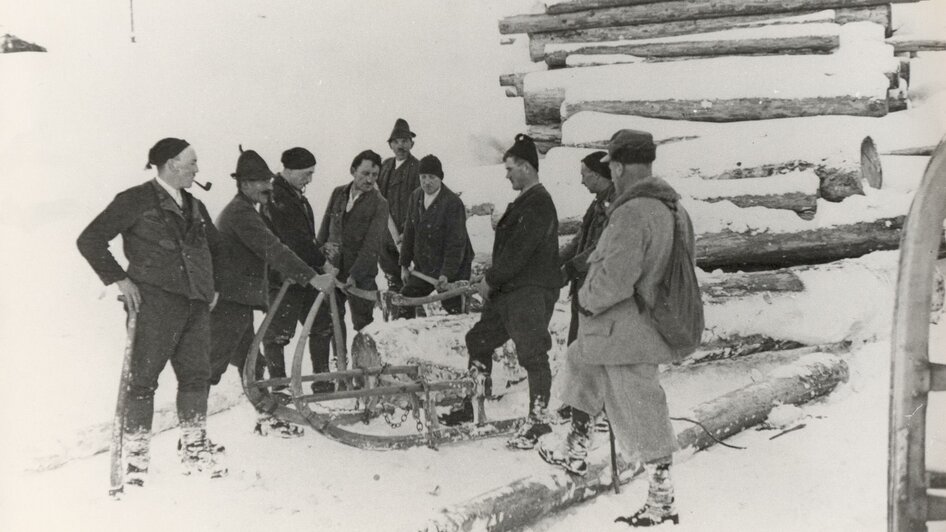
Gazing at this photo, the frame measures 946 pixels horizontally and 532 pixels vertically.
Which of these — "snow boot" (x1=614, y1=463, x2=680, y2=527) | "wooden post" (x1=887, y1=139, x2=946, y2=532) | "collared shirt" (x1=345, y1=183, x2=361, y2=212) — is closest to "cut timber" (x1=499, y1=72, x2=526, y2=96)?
"collared shirt" (x1=345, y1=183, x2=361, y2=212)

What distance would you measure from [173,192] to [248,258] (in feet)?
1.70

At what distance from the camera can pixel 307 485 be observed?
4.25 meters

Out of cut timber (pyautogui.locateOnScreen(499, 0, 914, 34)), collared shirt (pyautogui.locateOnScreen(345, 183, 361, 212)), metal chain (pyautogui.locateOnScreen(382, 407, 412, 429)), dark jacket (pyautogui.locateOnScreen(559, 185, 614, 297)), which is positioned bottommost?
metal chain (pyautogui.locateOnScreen(382, 407, 412, 429))

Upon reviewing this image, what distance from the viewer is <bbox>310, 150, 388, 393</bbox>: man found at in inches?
189

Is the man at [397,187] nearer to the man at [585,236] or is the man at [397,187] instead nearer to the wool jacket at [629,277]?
the man at [585,236]

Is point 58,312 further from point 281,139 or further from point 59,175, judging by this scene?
point 281,139

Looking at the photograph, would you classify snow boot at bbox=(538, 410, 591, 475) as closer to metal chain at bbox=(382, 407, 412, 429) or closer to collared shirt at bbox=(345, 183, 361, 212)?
metal chain at bbox=(382, 407, 412, 429)

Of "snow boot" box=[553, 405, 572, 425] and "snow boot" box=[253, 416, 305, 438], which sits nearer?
"snow boot" box=[253, 416, 305, 438]

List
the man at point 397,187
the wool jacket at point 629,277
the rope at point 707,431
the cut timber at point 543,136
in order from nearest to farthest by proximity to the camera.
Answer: the wool jacket at point 629,277 < the rope at point 707,431 < the man at point 397,187 < the cut timber at point 543,136

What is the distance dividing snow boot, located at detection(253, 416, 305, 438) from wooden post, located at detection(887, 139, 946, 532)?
255 cm

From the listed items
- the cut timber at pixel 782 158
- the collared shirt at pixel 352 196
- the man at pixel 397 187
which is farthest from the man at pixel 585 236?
the collared shirt at pixel 352 196

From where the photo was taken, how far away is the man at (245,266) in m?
4.37

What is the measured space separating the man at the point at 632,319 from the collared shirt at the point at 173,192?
1690 millimetres

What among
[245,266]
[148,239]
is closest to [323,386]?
[245,266]
